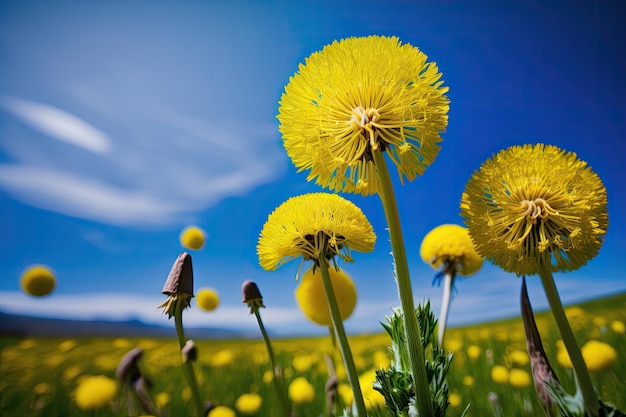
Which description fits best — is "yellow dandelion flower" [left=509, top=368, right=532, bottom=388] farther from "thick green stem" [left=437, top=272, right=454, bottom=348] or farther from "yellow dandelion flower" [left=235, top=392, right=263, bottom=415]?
"yellow dandelion flower" [left=235, top=392, right=263, bottom=415]

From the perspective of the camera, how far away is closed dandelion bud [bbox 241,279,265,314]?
1.75 ft

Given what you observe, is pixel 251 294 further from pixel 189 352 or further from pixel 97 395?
pixel 97 395

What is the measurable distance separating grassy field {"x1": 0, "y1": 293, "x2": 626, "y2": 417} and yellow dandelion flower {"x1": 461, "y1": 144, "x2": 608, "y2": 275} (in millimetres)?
372

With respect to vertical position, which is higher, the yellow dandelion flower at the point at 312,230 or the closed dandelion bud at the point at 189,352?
the yellow dandelion flower at the point at 312,230

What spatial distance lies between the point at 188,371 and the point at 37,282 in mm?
917

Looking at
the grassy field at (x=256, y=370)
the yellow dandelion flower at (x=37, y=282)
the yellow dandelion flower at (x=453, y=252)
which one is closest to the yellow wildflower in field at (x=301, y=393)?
the grassy field at (x=256, y=370)

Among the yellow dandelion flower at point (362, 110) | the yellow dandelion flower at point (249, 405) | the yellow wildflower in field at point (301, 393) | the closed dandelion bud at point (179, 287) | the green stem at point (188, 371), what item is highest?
the yellow dandelion flower at point (362, 110)

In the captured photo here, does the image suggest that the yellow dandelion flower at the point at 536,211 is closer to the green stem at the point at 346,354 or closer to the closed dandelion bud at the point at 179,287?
the green stem at the point at 346,354

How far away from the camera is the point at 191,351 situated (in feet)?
1.17

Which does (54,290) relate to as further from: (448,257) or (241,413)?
(448,257)

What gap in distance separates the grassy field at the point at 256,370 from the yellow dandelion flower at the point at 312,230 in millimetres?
329

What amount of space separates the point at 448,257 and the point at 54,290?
108 cm

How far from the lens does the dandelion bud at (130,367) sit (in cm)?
37

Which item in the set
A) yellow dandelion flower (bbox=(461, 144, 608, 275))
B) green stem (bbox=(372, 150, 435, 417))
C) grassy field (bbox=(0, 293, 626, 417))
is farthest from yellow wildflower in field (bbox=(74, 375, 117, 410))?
yellow dandelion flower (bbox=(461, 144, 608, 275))
